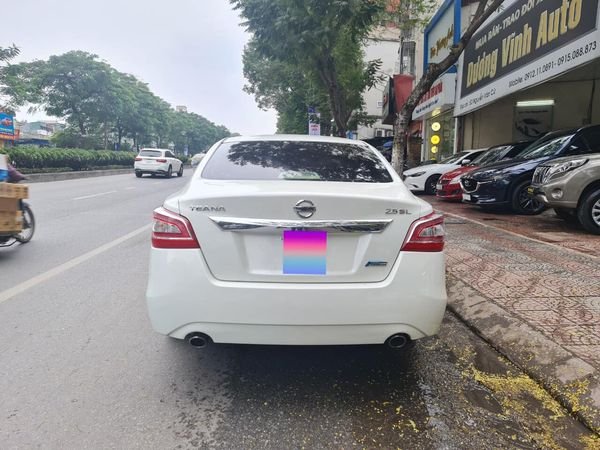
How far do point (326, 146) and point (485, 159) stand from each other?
30.5 ft

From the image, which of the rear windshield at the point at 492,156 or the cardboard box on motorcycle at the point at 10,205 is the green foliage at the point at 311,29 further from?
the cardboard box on motorcycle at the point at 10,205

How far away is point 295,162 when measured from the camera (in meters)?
3.34

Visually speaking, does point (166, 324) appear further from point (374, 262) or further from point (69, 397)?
point (374, 262)

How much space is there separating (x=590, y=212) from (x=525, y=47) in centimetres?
622

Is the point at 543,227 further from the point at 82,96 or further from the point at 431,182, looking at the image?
the point at 82,96

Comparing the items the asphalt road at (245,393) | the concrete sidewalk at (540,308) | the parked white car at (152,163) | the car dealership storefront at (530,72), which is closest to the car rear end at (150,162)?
the parked white car at (152,163)

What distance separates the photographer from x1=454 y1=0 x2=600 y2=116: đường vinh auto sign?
8915mm

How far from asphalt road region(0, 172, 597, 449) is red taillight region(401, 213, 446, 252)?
0.86m

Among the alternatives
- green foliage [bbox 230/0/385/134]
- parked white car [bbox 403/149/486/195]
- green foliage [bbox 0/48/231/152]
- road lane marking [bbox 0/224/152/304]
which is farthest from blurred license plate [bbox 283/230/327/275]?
green foliage [bbox 0/48/231/152]

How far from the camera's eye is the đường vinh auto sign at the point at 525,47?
8915 mm

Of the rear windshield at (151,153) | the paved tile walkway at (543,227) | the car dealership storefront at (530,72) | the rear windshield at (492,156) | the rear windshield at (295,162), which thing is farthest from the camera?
the rear windshield at (151,153)

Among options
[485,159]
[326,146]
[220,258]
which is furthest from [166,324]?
[485,159]

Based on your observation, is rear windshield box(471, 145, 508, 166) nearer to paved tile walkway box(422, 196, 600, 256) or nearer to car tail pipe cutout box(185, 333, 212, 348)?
paved tile walkway box(422, 196, 600, 256)

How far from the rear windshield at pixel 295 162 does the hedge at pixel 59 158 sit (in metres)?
18.7
